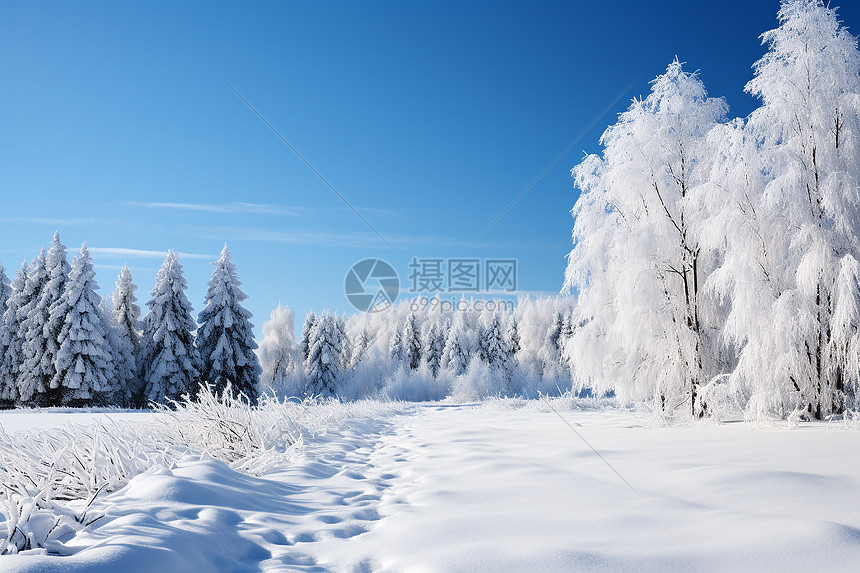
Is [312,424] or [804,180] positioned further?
[804,180]

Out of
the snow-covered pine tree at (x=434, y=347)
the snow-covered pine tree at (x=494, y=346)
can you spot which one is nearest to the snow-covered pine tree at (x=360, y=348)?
the snow-covered pine tree at (x=434, y=347)

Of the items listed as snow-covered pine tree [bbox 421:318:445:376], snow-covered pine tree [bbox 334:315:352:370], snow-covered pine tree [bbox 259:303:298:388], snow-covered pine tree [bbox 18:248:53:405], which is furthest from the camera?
snow-covered pine tree [bbox 334:315:352:370]

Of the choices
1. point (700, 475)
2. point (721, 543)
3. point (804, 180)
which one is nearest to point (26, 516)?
point (721, 543)

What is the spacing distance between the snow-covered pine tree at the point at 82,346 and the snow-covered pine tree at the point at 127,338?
5.04 feet

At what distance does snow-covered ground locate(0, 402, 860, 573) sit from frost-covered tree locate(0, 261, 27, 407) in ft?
95.2

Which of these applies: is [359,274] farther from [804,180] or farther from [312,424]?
[804,180]

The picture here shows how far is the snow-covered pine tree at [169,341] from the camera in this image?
2586 centimetres

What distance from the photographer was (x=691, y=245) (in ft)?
32.6

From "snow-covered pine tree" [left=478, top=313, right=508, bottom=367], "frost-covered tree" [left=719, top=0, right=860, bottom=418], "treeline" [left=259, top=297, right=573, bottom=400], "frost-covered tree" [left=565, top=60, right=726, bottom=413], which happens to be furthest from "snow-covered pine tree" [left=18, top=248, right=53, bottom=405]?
"snow-covered pine tree" [left=478, top=313, right=508, bottom=367]

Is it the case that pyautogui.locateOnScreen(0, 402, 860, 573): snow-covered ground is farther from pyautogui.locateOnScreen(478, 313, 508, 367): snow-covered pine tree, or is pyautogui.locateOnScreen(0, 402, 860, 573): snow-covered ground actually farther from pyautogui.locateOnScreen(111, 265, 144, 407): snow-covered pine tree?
pyautogui.locateOnScreen(478, 313, 508, 367): snow-covered pine tree

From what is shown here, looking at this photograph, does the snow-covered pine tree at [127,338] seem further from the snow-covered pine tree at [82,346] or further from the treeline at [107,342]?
the snow-covered pine tree at [82,346]

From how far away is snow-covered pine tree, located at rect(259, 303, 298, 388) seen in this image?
155 feet

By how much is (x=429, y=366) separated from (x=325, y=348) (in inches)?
463

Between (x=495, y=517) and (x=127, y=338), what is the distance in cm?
3112
